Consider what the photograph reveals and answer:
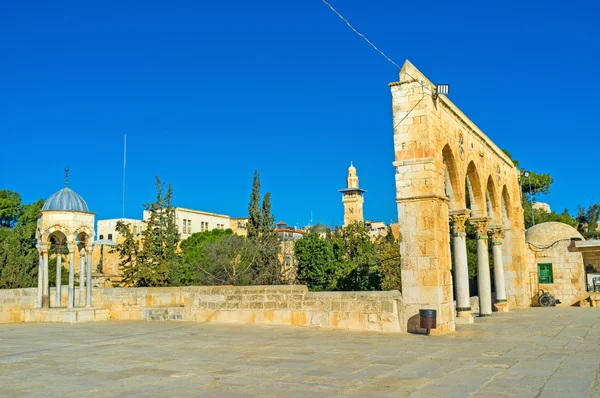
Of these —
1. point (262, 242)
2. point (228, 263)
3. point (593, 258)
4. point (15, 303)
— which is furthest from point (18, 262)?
point (593, 258)

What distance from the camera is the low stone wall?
12.3 metres

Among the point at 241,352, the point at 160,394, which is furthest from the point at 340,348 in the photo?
the point at 160,394

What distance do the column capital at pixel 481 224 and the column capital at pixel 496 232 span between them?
2419 mm

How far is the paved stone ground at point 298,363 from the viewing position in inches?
227

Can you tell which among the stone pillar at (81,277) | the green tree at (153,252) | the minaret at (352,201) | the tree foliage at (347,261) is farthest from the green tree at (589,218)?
the minaret at (352,201)

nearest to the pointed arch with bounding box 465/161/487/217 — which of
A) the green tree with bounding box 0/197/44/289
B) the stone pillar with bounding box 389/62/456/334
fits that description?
the stone pillar with bounding box 389/62/456/334

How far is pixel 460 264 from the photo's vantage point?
48.8 feet

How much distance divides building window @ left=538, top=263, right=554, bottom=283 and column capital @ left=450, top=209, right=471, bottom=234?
29.8 feet

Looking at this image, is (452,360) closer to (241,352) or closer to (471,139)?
(241,352)

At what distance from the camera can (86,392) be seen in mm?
5617

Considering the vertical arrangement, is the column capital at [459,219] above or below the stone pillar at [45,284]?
above

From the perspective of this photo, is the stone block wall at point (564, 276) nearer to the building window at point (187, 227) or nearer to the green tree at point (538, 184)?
the green tree at point (538, 184)

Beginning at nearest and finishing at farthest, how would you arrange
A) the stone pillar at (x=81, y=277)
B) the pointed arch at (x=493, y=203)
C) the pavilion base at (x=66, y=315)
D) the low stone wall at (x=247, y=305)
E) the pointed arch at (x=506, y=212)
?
the low stone wall at (x=247, y=305) → the pavilion base at (x=66, y=315) → the stone pillar at (x=81, y=277) → the pointed arch at (x=493, y=203) → the pointed arch at (x=506, y=212)

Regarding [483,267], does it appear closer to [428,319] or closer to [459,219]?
[459,219]
